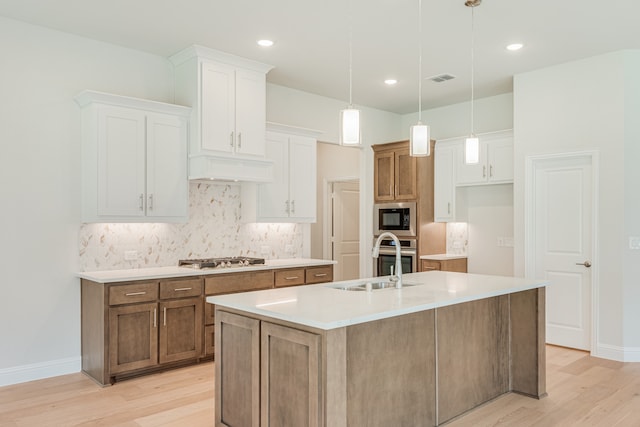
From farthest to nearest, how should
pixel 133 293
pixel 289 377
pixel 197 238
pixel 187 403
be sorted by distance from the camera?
pixel 197 238
pixel 133 293
pixel 187 403
pixel 289 377

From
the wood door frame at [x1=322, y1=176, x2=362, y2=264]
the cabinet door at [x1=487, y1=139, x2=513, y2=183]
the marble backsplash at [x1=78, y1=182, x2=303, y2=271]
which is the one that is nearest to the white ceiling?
the cabinet door at [x1=487, y1=139, x2=513, y2=183]

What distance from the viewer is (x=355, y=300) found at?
9.19 ft

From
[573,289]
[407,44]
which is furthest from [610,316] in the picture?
[407,44]

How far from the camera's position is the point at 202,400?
141 inches

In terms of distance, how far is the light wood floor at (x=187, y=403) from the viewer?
322 centimetres

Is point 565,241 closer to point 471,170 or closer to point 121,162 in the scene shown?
point 471,170

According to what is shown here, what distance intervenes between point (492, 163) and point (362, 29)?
2718 mm

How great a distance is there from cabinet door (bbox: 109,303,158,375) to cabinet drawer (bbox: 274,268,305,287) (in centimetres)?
129

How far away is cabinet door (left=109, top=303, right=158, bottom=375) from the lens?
12.8 feet

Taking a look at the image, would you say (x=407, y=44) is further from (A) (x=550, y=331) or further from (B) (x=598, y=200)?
(A) (x=550, y=331)

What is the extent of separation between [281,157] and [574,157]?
3055 mm

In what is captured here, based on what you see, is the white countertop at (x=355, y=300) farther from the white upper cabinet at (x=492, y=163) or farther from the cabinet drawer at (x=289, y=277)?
the white upper cabinet at (x=492, y=163)

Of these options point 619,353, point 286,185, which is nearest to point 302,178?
point 286,185

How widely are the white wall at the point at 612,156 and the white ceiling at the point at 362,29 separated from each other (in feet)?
0.80
